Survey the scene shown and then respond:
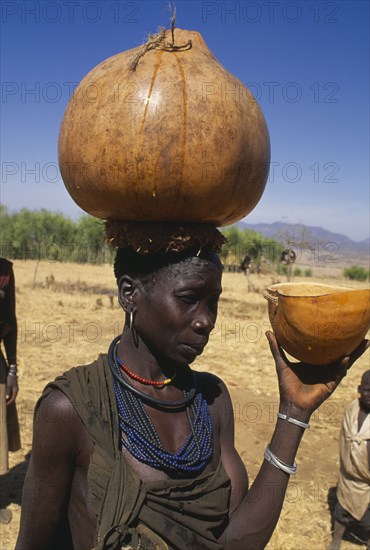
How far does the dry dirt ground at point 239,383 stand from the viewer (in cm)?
424

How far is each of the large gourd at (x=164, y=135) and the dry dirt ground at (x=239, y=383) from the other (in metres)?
3.35

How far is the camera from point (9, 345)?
3930 millimetres

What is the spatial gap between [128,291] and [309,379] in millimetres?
635

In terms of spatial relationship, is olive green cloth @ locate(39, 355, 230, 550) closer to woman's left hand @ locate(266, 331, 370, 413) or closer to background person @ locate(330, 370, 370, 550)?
woman's left hand @ locate(266, 331, 370, 413)

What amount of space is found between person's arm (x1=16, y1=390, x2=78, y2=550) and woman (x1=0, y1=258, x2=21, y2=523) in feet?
7.84

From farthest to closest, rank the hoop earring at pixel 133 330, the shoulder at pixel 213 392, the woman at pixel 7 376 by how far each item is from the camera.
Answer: the woman at pixel 7 376 → the shoulder at pixel 213 392 → the hoop earring at pixel 133 330

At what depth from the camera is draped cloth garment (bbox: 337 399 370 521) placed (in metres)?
3.90

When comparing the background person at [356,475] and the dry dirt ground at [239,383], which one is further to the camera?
the dry dirt ground at [239,383]

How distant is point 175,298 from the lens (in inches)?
59.1

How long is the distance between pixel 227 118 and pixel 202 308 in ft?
1.88

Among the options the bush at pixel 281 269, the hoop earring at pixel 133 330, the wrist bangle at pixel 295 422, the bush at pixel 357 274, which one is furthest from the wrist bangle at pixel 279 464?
the bush at pixel 357 274

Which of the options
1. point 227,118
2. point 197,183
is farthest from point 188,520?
point 227,118

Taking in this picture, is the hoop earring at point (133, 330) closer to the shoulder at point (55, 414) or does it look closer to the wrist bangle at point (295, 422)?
the shoulder at point (55, 414)

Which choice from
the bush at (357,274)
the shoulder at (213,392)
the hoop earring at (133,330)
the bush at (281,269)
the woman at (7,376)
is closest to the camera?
the hoop earring at (133,330)
